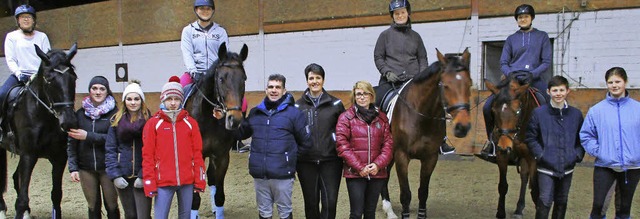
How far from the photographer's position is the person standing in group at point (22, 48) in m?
5.71

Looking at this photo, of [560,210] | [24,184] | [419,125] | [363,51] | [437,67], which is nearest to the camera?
[560,210]

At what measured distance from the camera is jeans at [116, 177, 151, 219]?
404 centimetres

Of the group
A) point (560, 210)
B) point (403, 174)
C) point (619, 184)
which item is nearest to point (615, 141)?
point (619, 184)

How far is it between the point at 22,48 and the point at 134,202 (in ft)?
9.36

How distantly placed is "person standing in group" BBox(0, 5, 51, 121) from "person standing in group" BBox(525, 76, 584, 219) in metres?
5.41

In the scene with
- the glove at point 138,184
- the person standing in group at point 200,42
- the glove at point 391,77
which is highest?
the person standing in group at point 200,42

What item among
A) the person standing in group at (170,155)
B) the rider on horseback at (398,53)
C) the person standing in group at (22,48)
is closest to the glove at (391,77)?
the rider on horseback at (398,53)

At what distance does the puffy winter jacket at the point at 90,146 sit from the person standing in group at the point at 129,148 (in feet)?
1.09

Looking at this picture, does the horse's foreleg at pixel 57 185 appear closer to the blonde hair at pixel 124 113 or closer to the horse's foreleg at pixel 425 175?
the blonde hair at pixel 124 113

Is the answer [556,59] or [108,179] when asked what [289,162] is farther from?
[556,59]

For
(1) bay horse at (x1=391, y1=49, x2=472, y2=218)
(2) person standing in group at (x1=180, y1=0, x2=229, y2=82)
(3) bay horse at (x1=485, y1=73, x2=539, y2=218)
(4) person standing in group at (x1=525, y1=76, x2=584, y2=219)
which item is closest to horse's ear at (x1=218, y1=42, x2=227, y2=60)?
(2) person standing in group at (x1=180, y1=0, x2=229, y2=82)

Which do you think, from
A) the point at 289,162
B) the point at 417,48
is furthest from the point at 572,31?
the point at 289,162

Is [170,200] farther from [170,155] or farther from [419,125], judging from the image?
[419,125]

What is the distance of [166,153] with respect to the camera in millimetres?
3867
